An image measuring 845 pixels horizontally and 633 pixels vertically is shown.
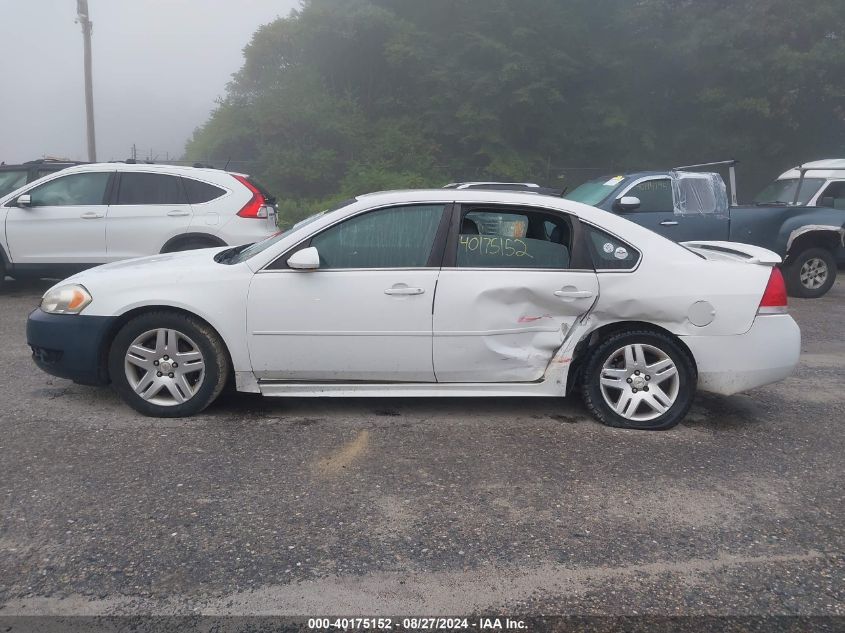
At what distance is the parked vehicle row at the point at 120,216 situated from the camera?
9.04m

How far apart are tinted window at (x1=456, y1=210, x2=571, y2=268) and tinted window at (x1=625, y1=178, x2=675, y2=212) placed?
5.23m

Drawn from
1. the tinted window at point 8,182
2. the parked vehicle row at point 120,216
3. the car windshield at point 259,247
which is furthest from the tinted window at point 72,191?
the car windshield at point 259,247

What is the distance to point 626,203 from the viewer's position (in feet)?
30.4

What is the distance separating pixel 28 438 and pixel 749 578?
3934 millimetres

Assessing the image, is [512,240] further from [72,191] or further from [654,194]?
[72,191]

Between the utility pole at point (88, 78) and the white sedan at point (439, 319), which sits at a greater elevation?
the utility pole at point (88, 78)

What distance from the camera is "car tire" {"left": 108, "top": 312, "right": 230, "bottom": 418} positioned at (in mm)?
4758

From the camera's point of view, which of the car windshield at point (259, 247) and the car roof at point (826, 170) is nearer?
the car windshield at point (259, 247)

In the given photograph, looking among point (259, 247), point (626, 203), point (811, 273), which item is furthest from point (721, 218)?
point (259, 247)

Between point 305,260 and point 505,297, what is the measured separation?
126cm

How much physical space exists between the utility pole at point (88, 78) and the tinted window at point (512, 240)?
16.2m

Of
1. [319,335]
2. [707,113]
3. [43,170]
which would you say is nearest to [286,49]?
[707,113]

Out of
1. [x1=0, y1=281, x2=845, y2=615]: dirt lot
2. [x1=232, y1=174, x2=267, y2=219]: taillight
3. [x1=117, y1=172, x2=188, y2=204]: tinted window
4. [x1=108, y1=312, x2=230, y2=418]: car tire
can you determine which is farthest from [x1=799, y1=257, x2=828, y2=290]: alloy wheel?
[x1=108, y1=312, x2=230, y2=418]: car tire

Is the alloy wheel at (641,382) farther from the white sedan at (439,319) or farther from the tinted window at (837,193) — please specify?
the tinted window at (837,193)
